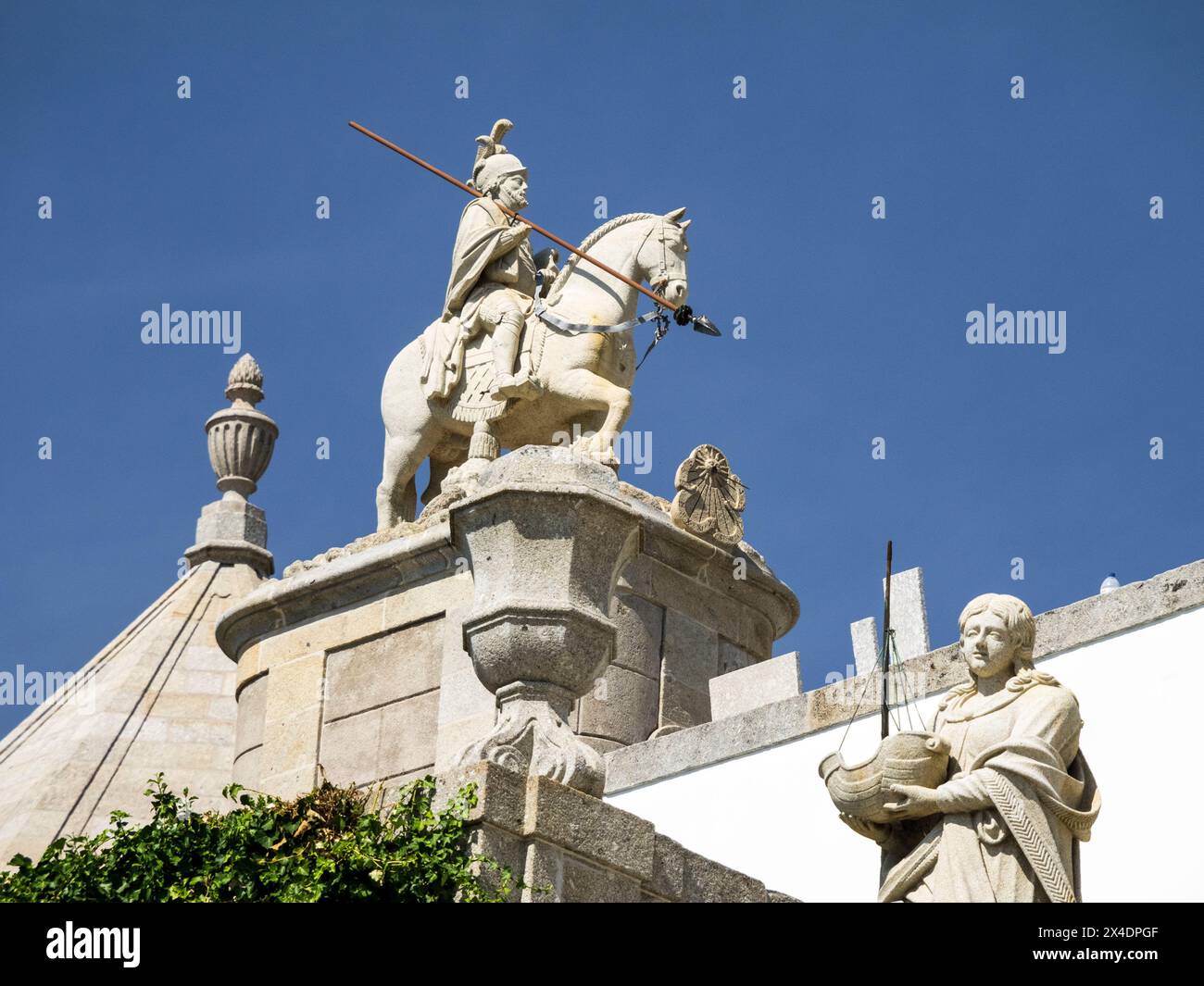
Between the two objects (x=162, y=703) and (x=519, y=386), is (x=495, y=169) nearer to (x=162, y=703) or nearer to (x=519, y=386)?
(x=519, y=386)

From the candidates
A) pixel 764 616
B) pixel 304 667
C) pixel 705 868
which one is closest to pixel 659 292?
pixel 764 616

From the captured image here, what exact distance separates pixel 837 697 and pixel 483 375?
362cm

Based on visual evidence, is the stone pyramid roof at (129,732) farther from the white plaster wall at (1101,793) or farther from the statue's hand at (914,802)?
the statue's hand at (914,802)

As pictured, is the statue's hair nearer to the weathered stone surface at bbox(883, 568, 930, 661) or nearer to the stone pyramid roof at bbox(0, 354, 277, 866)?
the weathered stone surface at bbox(883, 568, 930, 661)

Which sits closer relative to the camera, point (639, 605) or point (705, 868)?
point (705, 868)

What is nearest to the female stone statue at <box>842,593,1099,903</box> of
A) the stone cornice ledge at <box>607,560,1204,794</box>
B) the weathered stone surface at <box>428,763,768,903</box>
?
the weathered stone surface at <box>428,763,768,903</box>

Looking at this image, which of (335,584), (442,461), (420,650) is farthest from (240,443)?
(420,650)

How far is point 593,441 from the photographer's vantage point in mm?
16734

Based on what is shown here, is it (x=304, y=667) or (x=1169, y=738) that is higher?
(x=304, y=667)

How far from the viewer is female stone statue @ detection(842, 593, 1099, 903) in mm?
9273
